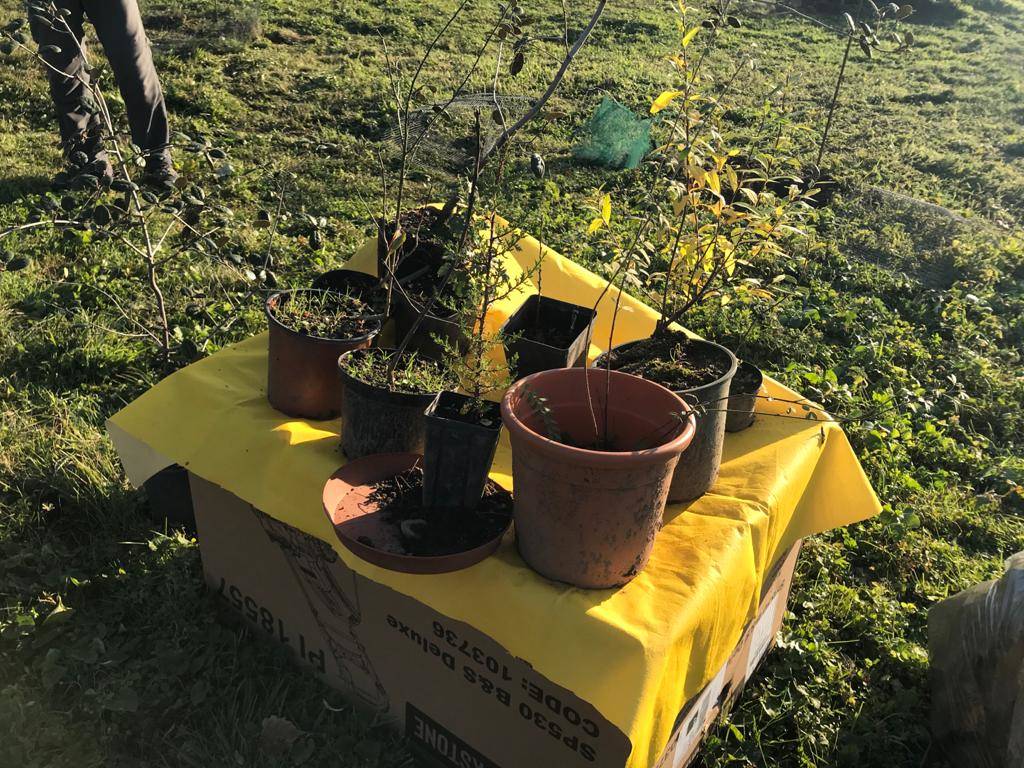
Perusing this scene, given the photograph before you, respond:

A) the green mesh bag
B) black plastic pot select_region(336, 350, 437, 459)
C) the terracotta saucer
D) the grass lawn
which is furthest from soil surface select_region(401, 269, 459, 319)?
the green mesh bag

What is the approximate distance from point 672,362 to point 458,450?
0.67 meters

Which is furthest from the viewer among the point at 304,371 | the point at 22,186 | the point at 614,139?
the point at 614,139

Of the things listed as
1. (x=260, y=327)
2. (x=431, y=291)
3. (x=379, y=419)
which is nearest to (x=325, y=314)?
(x=431, y=291)

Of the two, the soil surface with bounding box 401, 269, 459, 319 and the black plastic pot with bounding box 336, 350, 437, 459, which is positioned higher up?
the soil surface with bounding box 401, 269, 459, 319

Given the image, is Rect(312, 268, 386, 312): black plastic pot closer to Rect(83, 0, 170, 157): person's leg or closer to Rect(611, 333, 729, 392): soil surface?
Rect(611, 333, 729, 392): soil surface

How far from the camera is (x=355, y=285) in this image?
2.62m

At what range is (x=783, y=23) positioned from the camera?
1326 cm

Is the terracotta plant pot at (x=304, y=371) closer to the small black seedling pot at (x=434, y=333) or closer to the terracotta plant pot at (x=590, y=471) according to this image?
the small black seedling pot at (x=434, y=333)

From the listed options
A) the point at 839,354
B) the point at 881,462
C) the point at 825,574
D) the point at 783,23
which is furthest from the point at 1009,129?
the point at 825,574

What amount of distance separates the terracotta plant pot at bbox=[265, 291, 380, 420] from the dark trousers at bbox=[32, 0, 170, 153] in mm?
2889

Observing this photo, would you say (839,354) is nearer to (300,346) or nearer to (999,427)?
(999,427)

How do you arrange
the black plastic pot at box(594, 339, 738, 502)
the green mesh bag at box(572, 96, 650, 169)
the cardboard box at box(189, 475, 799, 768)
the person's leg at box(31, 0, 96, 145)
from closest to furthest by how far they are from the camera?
the cardboard box at box(189, 475, 799, 768) < the black plastic pot at box(594, 339, 738, 502) < the person's leg at box(31, 0, 96, 145) < the green mesh bag at box(572, 96, 650, 169)

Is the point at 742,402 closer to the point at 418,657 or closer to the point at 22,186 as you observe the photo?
the point at 418,657

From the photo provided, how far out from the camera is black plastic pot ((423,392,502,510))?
1711 mm
